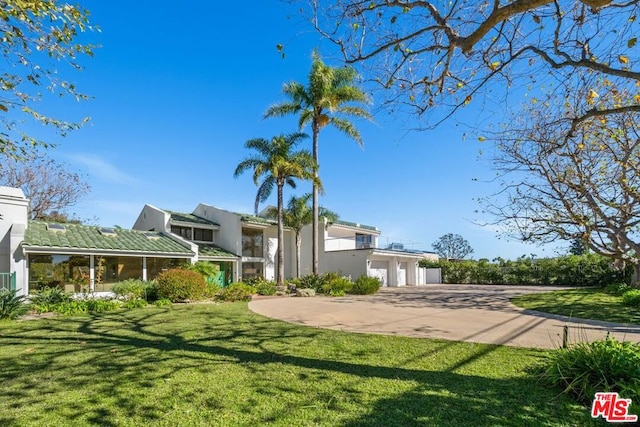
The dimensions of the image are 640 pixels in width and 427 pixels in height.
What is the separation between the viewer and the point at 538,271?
114 feet


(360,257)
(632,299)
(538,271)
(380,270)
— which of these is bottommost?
(538,271)

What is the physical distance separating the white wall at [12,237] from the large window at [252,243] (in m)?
14.6

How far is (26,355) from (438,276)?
122 feet

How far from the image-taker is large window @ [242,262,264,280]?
93.7 ft

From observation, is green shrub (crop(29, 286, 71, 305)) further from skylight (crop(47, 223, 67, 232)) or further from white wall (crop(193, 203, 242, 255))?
white wall (crop(193, 203, 242, 255))

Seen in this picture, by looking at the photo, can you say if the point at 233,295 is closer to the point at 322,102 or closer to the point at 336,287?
the point at 336,287

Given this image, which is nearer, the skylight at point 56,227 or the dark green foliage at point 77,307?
the dark green foliage at point 77,307

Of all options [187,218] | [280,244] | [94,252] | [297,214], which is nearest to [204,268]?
[280,244]

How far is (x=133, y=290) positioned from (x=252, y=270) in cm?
1244

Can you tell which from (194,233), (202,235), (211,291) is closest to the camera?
(211,291)

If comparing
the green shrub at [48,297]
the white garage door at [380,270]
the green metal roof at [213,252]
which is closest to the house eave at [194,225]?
the green metal roof at [213,252]

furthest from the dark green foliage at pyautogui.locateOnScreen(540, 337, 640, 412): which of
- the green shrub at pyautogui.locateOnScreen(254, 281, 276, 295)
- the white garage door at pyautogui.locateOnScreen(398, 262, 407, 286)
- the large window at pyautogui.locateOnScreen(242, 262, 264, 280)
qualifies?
the white garage door at pyautogui.locateOnScreen(398, 262, 407, 286)

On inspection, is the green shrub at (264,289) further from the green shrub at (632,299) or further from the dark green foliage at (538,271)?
the dark green foliage at (538,271)

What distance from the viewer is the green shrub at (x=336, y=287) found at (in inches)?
871
